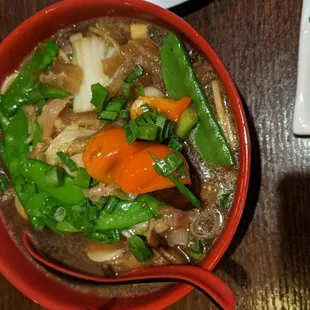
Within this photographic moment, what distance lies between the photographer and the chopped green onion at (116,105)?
1.37m

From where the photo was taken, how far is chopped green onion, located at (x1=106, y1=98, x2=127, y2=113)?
1367 millimetres

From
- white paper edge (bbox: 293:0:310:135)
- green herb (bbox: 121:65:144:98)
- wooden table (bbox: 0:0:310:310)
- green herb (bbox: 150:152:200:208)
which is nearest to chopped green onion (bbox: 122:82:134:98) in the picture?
green herb (bbox: 121:65:144:98)

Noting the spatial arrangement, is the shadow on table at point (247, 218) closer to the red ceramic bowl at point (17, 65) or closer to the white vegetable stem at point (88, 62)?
the red ceramic bowl at point (17, 65)

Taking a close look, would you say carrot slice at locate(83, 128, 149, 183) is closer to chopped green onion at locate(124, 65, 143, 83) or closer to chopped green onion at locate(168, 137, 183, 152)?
chopped green onion at locate(168, 137, 183, 152)

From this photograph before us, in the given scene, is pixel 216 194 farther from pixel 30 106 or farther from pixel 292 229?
pixel 30 106

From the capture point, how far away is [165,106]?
4.41 ft

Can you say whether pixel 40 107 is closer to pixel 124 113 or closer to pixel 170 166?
pixel 124 113

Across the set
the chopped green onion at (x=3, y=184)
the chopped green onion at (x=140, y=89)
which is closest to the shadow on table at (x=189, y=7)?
the chopped green onion at (x=140, y=89)

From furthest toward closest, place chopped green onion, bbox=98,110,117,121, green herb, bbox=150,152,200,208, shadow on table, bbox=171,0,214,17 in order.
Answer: shadow on table, bbox=171,0,214,17 < chopped green onion, bbox=98,110,117,121 < green herb, bbox=150,152,200,208

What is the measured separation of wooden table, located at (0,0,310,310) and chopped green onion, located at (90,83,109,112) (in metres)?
0.38

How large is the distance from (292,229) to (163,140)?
46 centimetres

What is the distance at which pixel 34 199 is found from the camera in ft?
4.67

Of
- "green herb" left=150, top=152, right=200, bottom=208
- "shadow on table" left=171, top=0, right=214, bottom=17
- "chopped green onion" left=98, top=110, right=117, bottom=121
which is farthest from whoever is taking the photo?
"shadow on table" left=171, top=0, right=214, bottom=17

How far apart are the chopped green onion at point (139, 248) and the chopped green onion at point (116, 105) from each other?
350 mm
